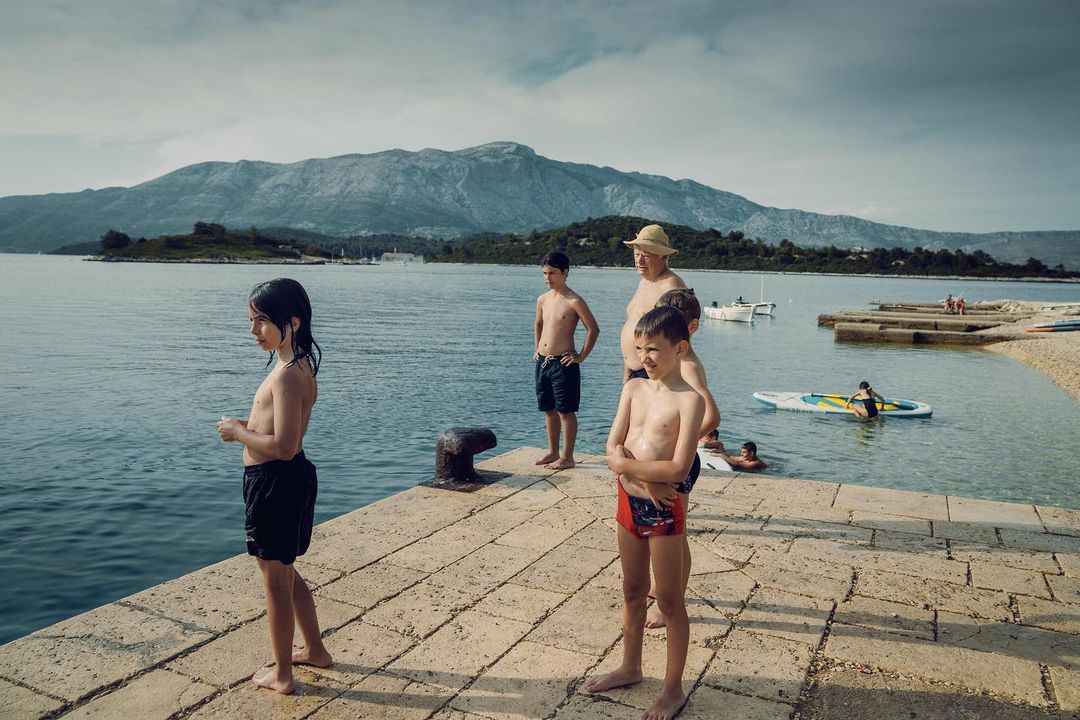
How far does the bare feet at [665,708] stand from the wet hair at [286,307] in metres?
2.23

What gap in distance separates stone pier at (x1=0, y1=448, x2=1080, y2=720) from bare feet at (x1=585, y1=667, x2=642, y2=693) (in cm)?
5

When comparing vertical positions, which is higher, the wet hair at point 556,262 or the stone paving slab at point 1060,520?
the wet hair at point 556,262

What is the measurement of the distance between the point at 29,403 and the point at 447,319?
3147cm

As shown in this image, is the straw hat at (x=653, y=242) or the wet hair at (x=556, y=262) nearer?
the straw hat at (x=653, y=242)

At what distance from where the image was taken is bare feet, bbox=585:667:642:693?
362cm

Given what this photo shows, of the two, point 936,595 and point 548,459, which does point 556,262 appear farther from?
point 936,595

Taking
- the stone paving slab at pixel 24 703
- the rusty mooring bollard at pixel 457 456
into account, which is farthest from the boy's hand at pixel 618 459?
the rusty mooring bollard at pixel 457 456

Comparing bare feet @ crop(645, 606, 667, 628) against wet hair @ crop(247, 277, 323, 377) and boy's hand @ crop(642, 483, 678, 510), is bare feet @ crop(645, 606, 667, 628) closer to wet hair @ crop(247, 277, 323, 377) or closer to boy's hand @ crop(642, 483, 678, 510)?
boy's hand @ crop(642, 483, 678, 510)

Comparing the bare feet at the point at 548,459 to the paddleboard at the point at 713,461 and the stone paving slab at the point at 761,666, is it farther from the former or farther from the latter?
the stone paving slab at the point at 761,666

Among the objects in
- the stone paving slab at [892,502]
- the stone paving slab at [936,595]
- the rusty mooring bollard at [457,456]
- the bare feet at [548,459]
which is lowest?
the stone paving slab at [892,502]

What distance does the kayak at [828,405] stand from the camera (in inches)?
726

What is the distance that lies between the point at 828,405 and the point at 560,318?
13.6 metres

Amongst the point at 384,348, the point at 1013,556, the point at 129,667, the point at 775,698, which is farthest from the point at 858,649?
the point at 384,348

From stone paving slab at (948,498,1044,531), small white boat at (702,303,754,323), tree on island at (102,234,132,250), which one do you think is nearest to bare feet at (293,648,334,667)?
stone paving slab at (948,498,1044,531)
